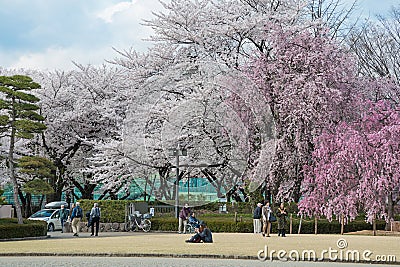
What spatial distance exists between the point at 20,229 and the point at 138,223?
30.6ft

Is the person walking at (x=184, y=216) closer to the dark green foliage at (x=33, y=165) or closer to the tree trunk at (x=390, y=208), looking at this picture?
the dark green foliage at (x=33, y=165)

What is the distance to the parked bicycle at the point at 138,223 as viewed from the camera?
3516 cm

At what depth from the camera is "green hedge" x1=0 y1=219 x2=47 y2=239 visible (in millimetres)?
26459

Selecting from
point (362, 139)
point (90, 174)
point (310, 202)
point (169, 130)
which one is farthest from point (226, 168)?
point (90, 174)

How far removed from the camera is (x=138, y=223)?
35.7 metres

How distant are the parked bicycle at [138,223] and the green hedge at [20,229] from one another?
710 centimetres

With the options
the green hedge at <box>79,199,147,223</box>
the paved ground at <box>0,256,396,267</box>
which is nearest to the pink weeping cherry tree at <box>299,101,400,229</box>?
the green hedge at <box>79,199,147,223</box>

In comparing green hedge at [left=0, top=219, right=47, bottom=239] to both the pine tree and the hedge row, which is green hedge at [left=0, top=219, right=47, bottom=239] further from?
the hedge row

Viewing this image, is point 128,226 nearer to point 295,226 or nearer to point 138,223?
point 138,223

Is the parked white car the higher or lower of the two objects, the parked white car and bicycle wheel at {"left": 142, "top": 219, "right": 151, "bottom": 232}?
the higher

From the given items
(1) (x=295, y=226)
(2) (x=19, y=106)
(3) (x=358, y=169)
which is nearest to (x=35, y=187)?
(2) (x=19, y=106)

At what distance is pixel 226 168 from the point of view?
1478 inches

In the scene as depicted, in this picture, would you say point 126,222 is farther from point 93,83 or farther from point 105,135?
point 93,83

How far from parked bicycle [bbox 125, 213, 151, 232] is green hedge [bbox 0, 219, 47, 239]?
7.10m
